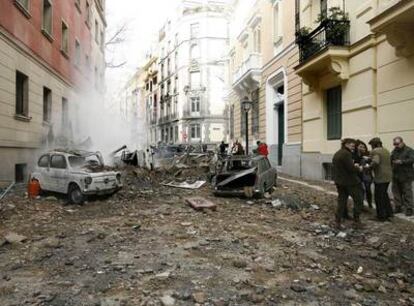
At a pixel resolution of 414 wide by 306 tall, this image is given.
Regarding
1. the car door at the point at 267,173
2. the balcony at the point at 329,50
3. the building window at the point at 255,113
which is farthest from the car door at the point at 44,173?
the building window at the point at 255,113

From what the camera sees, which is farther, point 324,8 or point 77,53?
point 77,53

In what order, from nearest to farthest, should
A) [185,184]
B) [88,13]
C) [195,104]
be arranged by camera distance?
[185,184], [88,13], [195,104]

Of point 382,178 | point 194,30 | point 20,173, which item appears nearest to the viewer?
point 382,178

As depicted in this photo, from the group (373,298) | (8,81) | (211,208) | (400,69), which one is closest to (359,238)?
(373,298)

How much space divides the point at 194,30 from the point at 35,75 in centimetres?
3731

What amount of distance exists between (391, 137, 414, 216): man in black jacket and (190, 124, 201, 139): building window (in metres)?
42.1

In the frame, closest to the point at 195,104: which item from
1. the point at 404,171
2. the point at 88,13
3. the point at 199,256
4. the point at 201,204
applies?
the point at 88,13

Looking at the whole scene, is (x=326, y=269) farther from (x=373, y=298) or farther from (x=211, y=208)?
(x=211, y=208)

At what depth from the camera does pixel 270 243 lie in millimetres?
6629

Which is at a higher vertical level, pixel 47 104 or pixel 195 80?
pixel 195 80

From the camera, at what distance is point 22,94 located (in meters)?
13.5

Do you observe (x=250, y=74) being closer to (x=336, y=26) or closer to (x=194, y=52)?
(x=336, y=26)

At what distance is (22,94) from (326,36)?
380 inches

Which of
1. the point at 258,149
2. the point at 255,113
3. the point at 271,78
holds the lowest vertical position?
the point at 258,149
